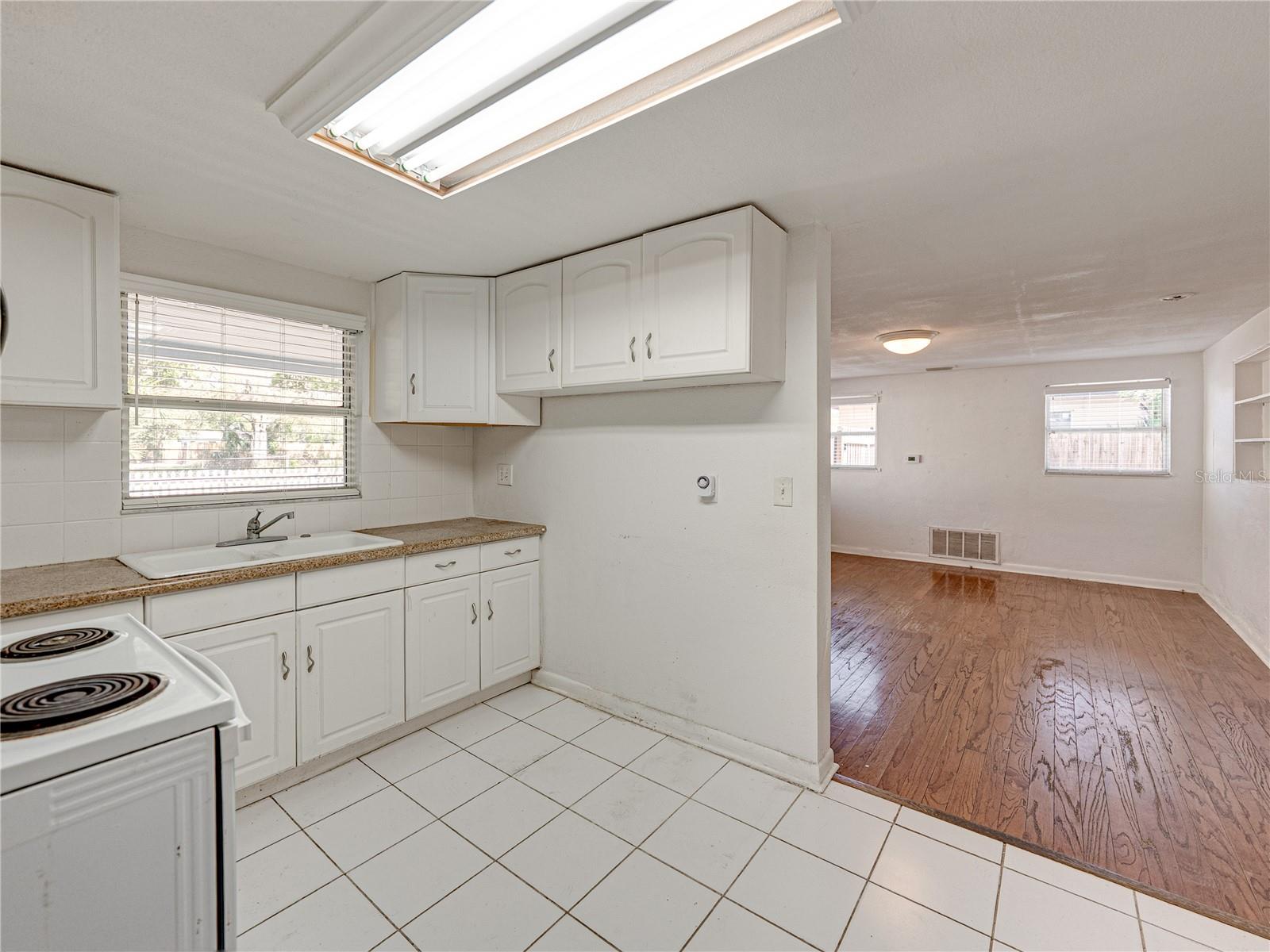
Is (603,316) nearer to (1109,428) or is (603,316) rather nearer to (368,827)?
(368,827)

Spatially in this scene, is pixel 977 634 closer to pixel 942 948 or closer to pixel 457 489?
pixel 942 948

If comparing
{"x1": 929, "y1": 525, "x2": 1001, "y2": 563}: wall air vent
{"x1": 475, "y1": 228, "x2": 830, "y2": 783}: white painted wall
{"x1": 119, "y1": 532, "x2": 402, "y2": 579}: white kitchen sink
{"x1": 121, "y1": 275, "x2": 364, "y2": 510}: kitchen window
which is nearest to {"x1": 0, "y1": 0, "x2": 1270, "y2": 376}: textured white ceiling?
{"x1": 121, "y1": 275, "x2": 364, "y2": 510}: kitchen window

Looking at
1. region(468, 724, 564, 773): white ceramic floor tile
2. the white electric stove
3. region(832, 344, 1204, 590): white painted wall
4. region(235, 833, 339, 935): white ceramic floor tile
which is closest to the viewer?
the white electric stove

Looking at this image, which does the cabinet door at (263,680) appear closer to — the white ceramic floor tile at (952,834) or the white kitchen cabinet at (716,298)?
the white kitchen cabinet at (716,298)

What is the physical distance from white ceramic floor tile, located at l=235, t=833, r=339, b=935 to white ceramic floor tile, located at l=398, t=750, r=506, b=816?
1.24 feet

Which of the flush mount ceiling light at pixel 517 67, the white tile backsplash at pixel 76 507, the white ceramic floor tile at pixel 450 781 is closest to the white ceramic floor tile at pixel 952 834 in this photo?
the white ceramic floor tile at pixel 450 781

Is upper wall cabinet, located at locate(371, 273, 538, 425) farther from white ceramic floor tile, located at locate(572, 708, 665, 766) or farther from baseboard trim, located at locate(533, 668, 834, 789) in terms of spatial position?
white ceramic floor tile, located at locate(572, 708, 665, 766)

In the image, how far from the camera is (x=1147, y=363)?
213 inches

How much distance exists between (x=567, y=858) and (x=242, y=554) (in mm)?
1820

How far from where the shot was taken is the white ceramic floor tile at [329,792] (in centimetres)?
209

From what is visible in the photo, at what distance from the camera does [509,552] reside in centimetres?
304

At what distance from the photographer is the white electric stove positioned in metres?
0.83

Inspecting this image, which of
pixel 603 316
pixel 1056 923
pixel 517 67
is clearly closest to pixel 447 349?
pixel 603 316

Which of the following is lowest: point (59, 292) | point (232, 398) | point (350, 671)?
point (350, 671)
